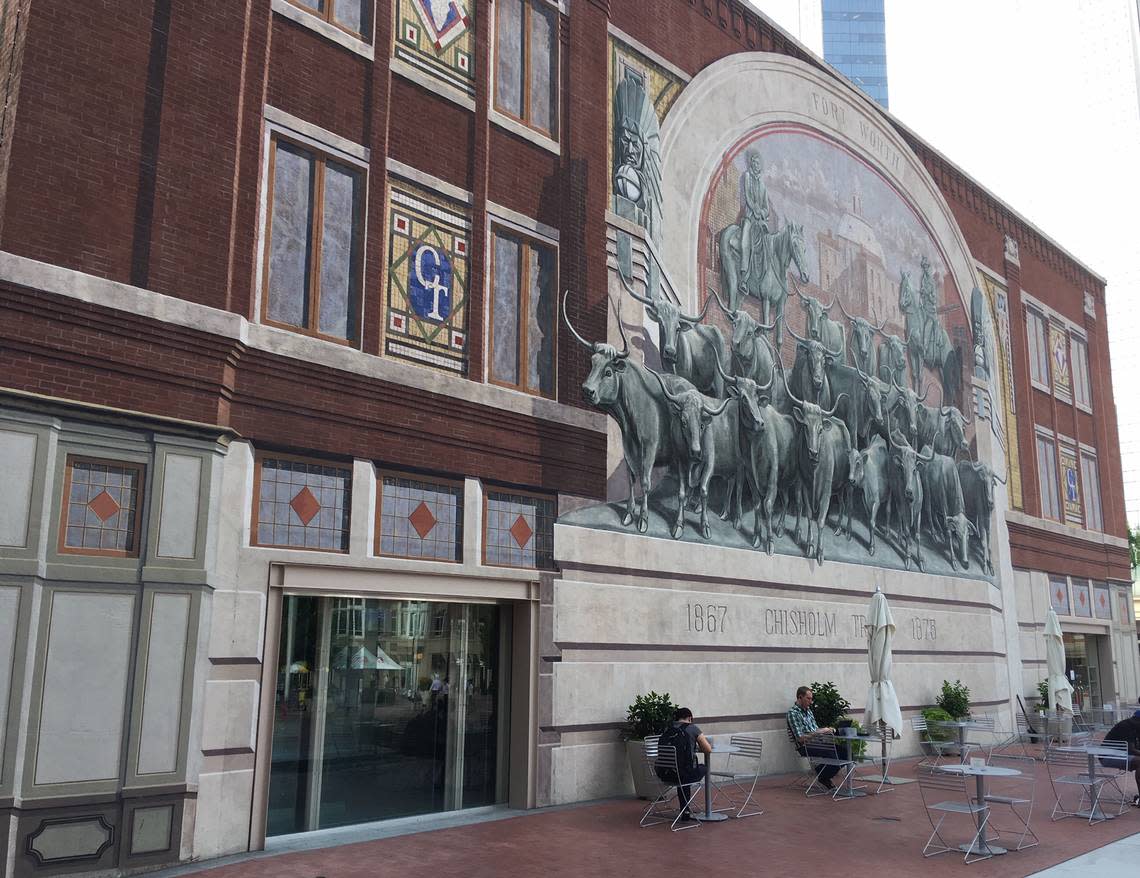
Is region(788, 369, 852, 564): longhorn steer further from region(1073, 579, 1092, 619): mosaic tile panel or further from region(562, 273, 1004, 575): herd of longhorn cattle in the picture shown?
region(1073, 579, 1092, 619): mosaic tile panel

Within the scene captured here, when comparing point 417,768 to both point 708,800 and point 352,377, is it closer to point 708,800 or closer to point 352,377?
point 708,800

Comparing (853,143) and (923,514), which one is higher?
(853,143)

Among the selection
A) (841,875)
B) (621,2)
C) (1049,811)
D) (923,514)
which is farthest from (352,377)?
(923,514)

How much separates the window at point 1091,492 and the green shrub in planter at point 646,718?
21357 millimetres

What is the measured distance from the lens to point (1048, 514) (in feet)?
94.1

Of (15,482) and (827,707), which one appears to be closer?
(15,482)

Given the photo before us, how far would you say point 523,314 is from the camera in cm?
1472

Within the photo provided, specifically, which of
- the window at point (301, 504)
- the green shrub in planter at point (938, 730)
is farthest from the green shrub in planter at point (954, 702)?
the window at point (301, 504)

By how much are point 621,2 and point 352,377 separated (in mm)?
9099

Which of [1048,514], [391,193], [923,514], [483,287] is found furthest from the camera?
[1048,514]

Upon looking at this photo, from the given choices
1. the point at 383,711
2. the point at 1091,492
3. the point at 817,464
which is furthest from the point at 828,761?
the point at 1091,492

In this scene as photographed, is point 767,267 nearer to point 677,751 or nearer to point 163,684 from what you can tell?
point 677,751

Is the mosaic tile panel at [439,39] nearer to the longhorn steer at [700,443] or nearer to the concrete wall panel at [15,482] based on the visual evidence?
the longhorn steer at [700,443]

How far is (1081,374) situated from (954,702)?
588 inches
